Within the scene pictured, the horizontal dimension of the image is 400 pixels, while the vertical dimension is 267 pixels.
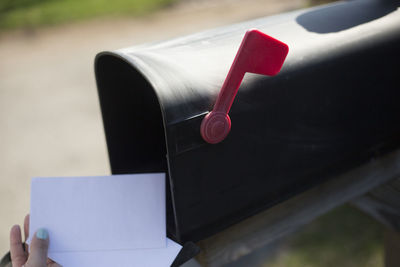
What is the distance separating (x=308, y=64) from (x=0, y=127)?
2.77 m

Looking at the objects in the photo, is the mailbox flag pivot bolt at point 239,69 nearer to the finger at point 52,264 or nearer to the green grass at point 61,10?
the finger at point 52,264

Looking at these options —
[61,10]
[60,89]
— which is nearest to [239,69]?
[60,89]

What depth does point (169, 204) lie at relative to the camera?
798mm

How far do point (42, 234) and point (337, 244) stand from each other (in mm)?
1392

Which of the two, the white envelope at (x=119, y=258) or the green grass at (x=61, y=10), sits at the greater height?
the white envelope at (x=119, y=258)

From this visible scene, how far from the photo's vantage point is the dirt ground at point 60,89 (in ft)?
8.21

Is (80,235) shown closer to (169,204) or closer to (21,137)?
(169,204)

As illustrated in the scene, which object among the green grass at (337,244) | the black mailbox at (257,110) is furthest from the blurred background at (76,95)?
the black mailbox at (257,110)

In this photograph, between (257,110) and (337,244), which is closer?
(257,110)

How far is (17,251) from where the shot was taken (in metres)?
0.78

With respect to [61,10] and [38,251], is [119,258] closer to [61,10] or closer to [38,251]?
[38,251]

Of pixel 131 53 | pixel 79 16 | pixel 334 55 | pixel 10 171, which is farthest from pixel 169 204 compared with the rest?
pixel 79 16

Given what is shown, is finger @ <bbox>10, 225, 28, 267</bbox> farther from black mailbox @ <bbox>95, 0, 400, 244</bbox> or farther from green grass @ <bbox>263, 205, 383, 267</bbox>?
green grass @ <bbox>263, 205, 383, 267</bbox>

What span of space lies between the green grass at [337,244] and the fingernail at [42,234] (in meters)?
1.20
